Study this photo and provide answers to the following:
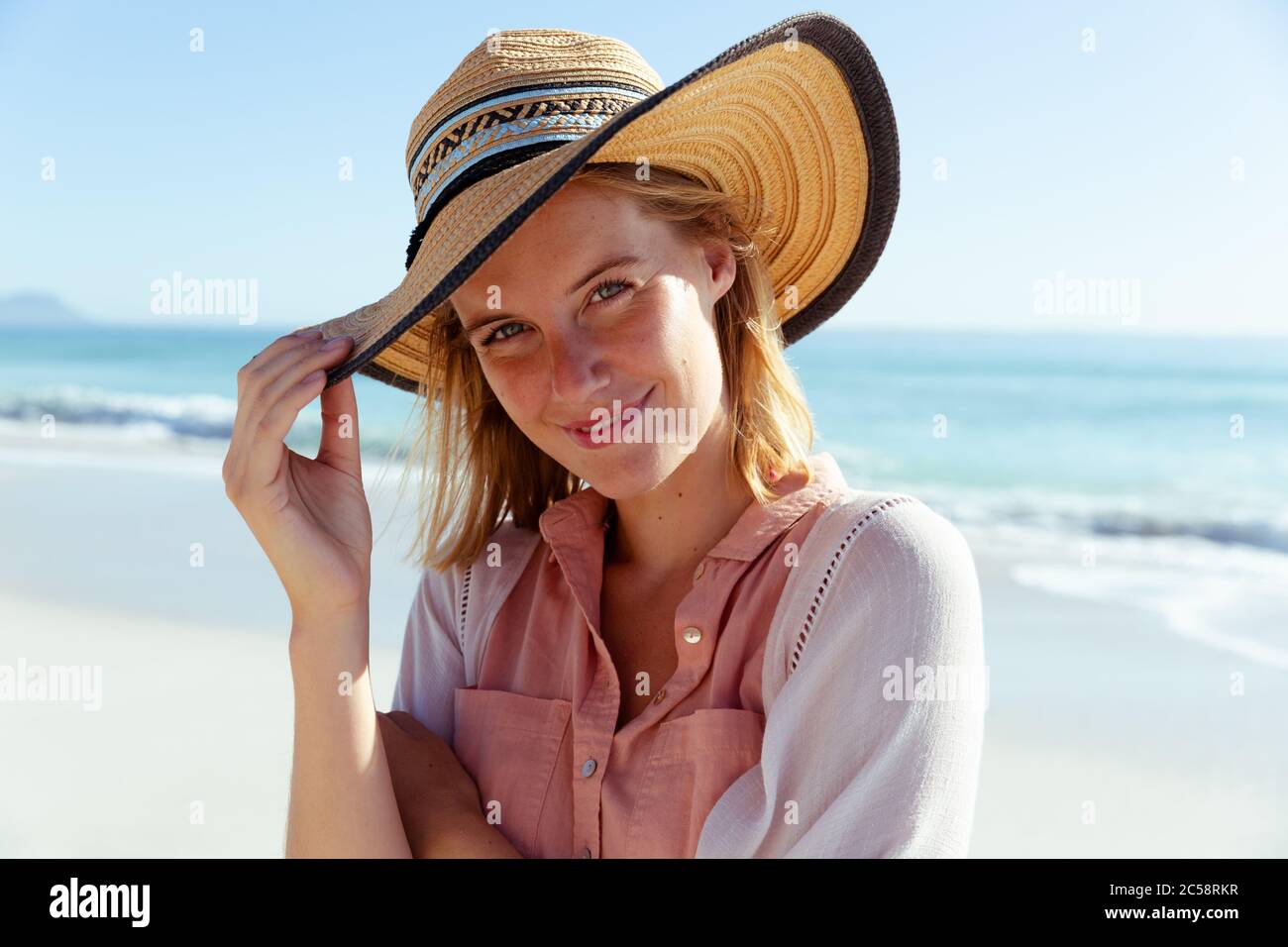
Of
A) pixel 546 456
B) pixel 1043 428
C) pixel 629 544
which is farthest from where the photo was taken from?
pixel 1043 428

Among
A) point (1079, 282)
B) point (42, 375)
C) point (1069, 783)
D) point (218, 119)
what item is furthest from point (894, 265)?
point (1069, 783)

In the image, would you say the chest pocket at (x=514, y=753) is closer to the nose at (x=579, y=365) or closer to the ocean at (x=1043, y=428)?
the nose at (x=579, y=365)

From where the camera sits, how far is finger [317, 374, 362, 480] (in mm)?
2189

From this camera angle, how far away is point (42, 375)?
23.9m

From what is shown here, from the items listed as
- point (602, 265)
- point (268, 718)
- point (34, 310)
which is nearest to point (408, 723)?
point (602, 265)

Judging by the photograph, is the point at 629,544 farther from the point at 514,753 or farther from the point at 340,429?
the point at 340,429

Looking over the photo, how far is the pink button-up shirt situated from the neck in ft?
0.38

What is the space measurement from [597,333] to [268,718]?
151 inches

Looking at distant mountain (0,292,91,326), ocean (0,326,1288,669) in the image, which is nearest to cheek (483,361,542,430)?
ocean (0,326,1288,669)

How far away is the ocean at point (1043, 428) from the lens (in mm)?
9102

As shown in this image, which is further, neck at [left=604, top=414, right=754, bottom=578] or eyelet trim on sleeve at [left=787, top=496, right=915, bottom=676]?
neck at [left=604, top=414, right=754, bottom=578]

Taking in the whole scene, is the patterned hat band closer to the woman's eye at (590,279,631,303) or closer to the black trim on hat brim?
the black trim on hat brim

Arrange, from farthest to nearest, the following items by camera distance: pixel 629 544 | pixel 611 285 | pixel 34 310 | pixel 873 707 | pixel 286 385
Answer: pixel 34 310 → pixel 629 544 → pixel 286 385 → pixel 611 285 → pixel 873 707

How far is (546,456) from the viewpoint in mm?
2529
